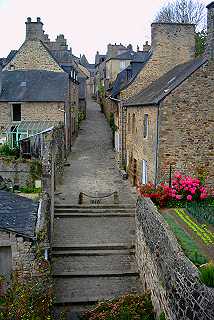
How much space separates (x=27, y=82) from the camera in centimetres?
2888

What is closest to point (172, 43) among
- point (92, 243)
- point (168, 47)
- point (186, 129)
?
point (168, 47)

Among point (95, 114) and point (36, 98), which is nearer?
point (36, 98)

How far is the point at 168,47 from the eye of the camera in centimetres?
2402

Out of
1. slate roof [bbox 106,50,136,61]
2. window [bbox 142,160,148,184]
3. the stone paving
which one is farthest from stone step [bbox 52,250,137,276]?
slate roof [bbox 106,50,136,61]

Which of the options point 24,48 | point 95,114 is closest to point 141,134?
point 24,48

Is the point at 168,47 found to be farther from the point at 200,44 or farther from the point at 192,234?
the point at 192,234

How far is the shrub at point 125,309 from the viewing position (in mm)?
9469

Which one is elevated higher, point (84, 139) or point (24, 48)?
point (24, 48)

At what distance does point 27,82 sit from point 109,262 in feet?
62.9

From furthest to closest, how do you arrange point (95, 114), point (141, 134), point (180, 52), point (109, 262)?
1. point (95, 114)
2. point (180, 52)
3. point (141, 134)
4. point (109, 262)

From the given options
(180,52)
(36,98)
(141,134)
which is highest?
(180,52)

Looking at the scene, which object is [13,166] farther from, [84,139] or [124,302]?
[84,139]

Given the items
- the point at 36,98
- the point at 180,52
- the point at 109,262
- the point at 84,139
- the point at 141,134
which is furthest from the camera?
the point at 84,139

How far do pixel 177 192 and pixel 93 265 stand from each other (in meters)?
4.11
